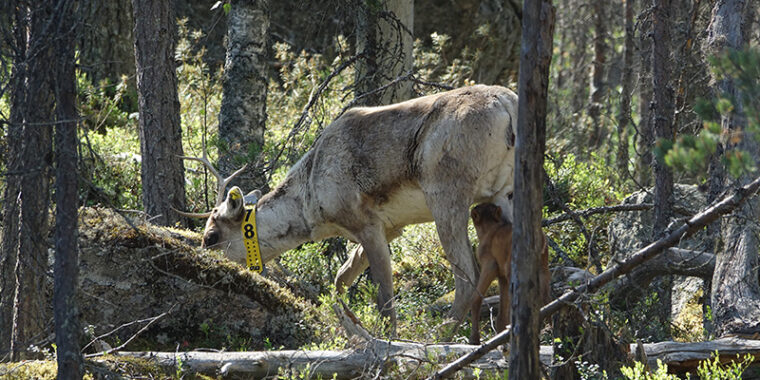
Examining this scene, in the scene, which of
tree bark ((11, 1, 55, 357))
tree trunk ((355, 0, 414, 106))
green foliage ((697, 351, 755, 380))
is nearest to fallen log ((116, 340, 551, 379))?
tree bark ((11, 1, 55, 357))

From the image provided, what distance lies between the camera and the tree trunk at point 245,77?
1048 cm

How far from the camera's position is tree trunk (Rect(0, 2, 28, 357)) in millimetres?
4855

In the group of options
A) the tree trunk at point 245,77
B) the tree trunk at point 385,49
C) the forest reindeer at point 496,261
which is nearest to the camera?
the forest reindeer at point 496,261

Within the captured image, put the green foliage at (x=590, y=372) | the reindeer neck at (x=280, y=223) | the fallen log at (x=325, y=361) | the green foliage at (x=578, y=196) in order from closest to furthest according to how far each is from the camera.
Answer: the green foliage at (x=590, y=372), the fallen log at (x=325, y=361), the reindeer neck at (x=280, y=223), the green foliage at (x=578, y=196)

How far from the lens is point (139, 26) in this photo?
961cm

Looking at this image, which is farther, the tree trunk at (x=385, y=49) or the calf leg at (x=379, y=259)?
the tree trunk at (x=385, y=49)

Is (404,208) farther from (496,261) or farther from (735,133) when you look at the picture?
(735,133)

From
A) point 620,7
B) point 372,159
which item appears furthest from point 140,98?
point 620,7

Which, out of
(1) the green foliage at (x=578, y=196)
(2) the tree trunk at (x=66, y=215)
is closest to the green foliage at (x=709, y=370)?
(2) the tree trunk at (x=66, y=215)

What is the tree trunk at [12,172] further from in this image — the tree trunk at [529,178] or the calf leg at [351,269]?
the calf leg at [351,269]

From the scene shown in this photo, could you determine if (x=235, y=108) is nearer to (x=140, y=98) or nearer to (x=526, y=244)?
(x=140, y=98)

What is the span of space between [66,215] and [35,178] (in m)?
0.52

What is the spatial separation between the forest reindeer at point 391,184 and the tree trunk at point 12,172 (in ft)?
8.24

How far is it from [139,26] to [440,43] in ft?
21.3
